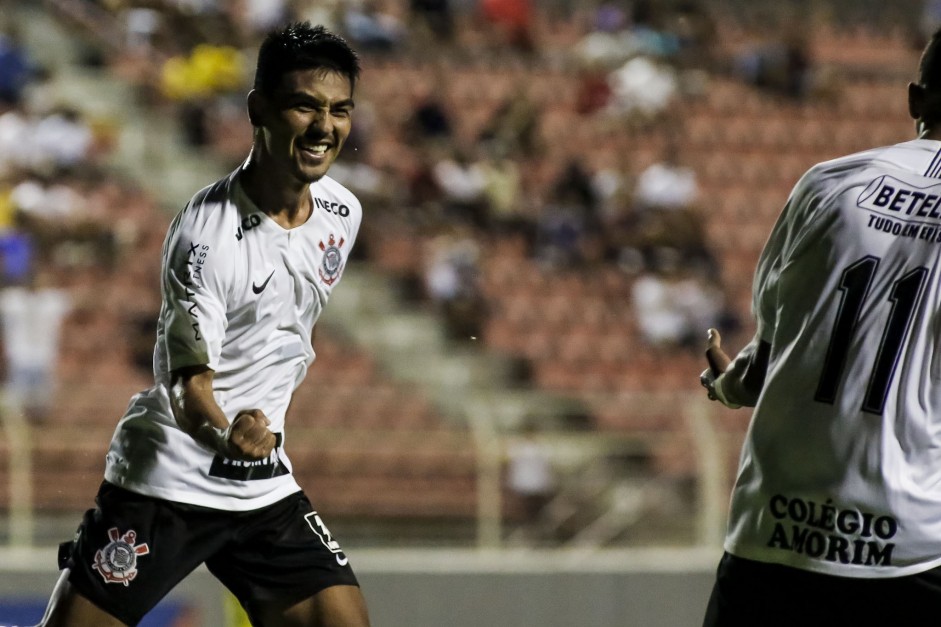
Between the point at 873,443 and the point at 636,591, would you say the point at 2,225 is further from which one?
the point at 873,443

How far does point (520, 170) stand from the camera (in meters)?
13.6

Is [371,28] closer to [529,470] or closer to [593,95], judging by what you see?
[593,95]

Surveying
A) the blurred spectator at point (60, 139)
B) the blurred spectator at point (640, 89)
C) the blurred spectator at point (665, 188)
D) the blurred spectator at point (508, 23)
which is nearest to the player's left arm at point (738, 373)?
the blurred spectator at point (60, 139)

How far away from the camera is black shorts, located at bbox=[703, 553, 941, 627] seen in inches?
131

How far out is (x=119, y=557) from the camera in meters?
4.23

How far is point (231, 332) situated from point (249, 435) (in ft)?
2.16

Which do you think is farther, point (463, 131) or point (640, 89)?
point (640, 89)

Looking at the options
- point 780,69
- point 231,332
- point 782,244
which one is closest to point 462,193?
point 780,69

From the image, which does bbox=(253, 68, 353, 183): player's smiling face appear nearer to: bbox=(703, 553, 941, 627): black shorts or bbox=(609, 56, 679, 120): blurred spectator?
bbox=(703, 553, 941, 627): black shorts

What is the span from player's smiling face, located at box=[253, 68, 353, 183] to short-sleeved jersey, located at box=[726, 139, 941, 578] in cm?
137

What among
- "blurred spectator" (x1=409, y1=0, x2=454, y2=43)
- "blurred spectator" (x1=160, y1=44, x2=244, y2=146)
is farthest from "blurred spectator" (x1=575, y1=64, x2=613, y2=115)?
"blurred spectator" (x1=160, y1=44, x2=244, y2=146)

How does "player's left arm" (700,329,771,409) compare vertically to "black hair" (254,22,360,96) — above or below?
below

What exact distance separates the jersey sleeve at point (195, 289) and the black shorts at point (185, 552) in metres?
0.46

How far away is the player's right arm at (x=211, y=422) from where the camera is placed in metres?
3.66
